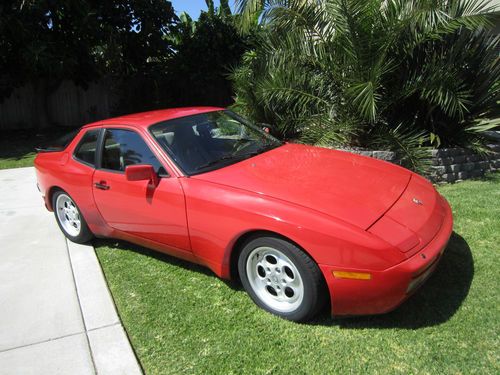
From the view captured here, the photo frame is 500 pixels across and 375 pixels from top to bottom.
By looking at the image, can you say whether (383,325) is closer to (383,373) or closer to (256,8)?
(383,373)

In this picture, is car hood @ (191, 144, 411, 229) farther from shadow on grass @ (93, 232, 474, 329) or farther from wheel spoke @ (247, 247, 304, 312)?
shadow on grass @ (93, 232, 474, 329)

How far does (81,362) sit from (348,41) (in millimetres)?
5133

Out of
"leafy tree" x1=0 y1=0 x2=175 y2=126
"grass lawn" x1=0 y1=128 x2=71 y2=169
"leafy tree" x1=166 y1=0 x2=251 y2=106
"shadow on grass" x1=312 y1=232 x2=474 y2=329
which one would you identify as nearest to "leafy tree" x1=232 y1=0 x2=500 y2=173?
"shadow on grass" x1=312 y1=232 x2=474 y2=329

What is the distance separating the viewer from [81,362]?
9.64 ft

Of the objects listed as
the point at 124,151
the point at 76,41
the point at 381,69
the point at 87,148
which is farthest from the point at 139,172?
the point at 76,41

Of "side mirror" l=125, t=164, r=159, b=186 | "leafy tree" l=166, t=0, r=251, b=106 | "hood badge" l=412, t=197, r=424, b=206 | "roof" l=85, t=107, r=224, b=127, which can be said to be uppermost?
"leafy tree" l=166, t=0, r=251, b=106

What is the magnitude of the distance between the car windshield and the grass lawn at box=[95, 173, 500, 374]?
104 centimetres

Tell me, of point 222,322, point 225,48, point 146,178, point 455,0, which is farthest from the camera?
point 225,48

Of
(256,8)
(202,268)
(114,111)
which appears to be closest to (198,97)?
(114,111)

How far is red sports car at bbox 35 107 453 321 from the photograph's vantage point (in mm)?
2734

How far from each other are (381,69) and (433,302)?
369 centimetres

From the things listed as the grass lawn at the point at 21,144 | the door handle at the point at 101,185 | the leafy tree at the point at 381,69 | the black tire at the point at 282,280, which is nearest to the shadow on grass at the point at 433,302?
the black tire at the point at 282,280

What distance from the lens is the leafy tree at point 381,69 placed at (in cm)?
586

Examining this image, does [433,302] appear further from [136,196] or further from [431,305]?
[136,196]
